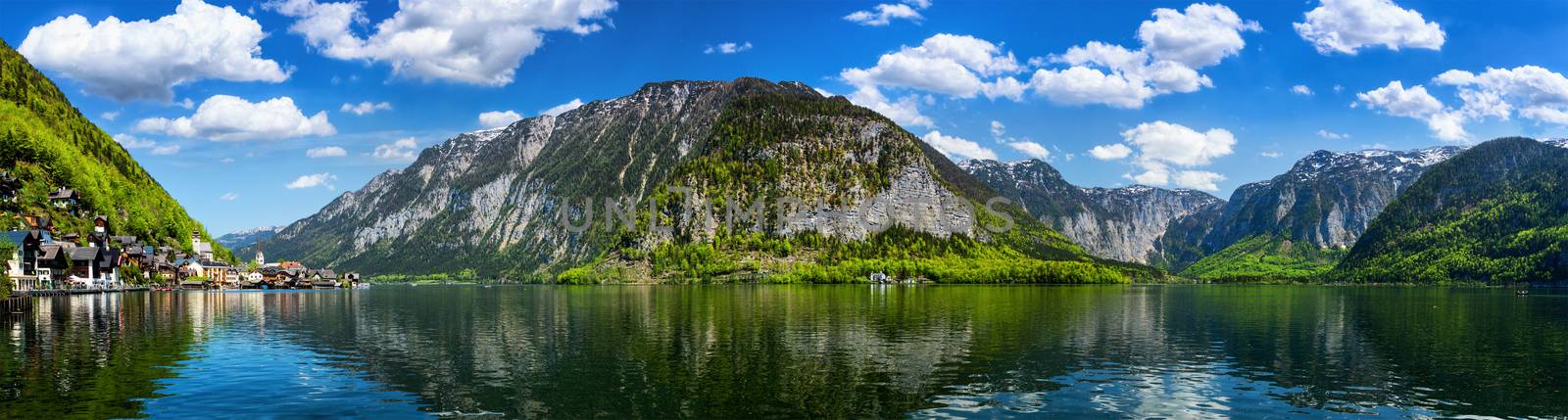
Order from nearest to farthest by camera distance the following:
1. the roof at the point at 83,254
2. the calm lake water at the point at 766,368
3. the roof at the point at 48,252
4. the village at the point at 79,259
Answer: the calm lake water at the point at 766,368
the village at the point at 79,259
the roof at the point at 48,252
the roof at the point at 83,254

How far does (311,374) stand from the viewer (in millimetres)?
48594

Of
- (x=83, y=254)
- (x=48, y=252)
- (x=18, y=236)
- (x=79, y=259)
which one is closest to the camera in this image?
(x=18, y=236)

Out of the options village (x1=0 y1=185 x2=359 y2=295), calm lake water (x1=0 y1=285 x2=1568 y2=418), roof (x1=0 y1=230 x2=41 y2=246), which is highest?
roof (x1=0 y1=230 x2=41 y2=246)

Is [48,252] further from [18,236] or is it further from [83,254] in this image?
[83,254]

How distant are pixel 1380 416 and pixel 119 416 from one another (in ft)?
169

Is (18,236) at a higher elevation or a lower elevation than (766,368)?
higher

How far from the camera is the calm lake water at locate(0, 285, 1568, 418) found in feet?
131

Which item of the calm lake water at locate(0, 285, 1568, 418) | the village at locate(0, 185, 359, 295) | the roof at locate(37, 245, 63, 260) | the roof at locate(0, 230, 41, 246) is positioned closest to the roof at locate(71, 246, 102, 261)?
the village at locate(0, 185, 359, 295)

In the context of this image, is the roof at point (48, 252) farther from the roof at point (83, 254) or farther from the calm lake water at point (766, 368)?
the calm lake water at point (766, 368)

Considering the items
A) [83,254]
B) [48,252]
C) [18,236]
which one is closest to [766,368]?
[18,236]

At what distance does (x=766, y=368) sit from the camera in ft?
171

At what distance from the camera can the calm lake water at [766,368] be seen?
131 feet

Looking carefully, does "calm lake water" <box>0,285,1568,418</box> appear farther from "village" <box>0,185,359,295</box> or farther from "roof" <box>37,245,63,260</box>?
"roof" <box>37,245,63,260</box>

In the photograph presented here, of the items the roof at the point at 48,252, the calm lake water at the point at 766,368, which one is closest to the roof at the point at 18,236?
the roof at the point at 48,252
